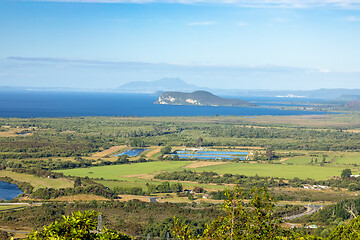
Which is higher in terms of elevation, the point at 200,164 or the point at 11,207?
the point at 11,207

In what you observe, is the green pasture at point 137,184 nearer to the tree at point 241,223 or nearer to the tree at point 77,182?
the tree at point 77,182

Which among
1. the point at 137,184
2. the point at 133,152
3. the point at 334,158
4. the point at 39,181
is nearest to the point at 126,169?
the point at 137,184

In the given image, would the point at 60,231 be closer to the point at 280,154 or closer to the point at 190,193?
the point at 190,193

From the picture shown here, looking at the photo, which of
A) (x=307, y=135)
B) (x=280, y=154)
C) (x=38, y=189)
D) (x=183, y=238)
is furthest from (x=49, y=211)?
(x=307, y=135)

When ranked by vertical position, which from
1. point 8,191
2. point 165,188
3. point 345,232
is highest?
point 345,232

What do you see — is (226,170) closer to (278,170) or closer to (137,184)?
(278,170)

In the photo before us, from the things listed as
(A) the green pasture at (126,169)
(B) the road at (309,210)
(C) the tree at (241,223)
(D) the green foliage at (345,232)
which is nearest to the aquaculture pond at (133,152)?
(A) the green pasture at (126,169)

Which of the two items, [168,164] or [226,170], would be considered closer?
[226,170]
